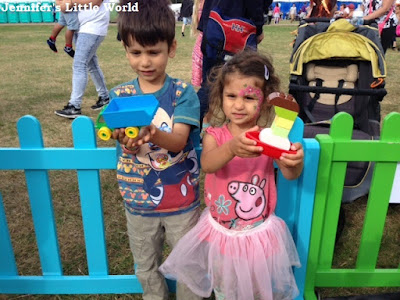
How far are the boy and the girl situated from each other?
10cm

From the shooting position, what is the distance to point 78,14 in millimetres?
4340

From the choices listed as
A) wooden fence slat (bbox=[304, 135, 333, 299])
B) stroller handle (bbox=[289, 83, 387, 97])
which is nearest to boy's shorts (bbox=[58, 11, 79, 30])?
stroller handle (bbox=[289, 83, 387, 97])

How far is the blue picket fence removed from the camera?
1705 millimetres

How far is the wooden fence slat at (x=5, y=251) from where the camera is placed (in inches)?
74.4

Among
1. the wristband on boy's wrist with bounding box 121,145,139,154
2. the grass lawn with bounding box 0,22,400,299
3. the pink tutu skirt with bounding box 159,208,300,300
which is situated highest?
the wristband on boy's wrist with bounding box 121,145,139,154

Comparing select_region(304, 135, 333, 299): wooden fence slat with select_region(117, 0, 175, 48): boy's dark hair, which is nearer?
select_region(117, 0, 175, 48): boy's dark hair

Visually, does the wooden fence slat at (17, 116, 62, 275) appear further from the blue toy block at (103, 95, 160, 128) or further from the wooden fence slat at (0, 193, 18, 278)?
the blue toy block at (103, 95, 160, 128)

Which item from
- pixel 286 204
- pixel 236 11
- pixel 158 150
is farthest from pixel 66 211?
pixel 236 11

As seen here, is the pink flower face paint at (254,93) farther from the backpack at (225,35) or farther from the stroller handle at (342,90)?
the backpack at (225,35)

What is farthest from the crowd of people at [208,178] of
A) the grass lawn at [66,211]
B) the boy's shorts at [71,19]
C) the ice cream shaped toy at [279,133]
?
the boy's shorts at [71,19]

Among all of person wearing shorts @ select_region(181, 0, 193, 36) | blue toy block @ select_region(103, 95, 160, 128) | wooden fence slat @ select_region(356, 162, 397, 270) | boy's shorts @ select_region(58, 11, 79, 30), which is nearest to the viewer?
blue toy block @ select_region(103, 95, 160, 128)

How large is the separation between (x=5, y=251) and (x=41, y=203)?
14.1 inches

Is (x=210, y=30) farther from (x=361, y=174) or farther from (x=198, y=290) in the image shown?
(x=198, y=290)

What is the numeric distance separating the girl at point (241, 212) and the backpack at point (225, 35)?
67.9 inches
